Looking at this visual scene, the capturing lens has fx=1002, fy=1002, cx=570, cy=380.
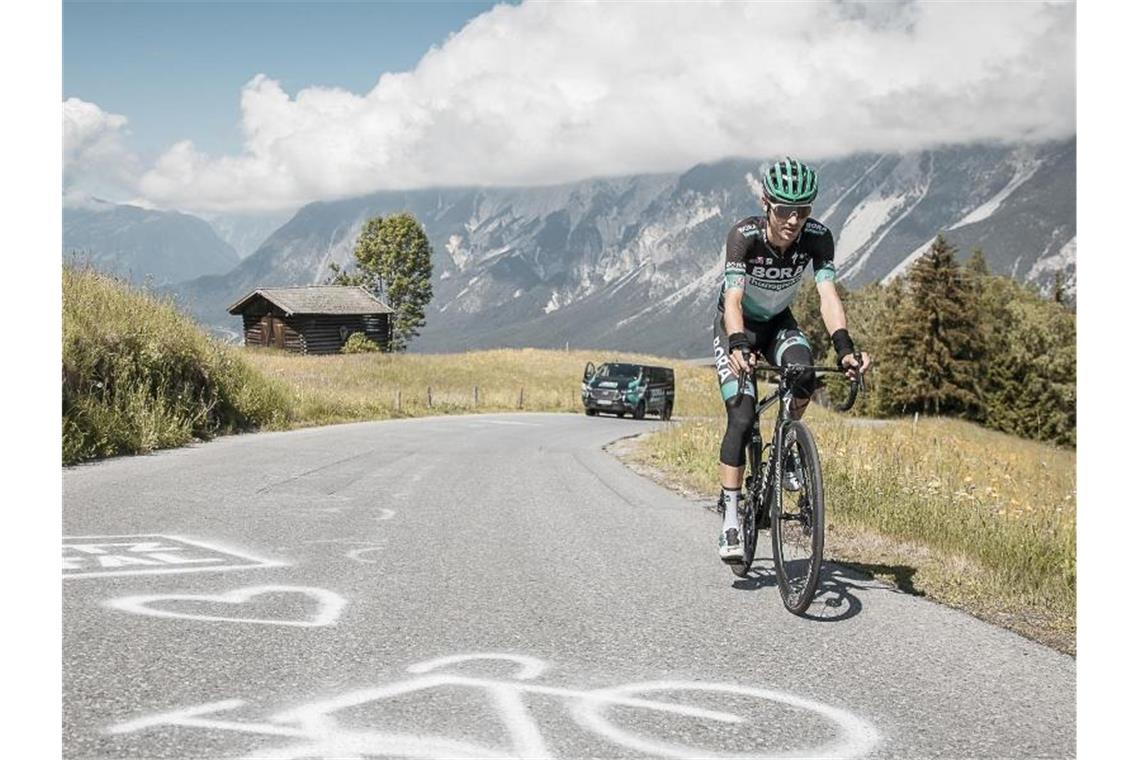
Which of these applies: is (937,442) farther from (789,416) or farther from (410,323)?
(410,323)

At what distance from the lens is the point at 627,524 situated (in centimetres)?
859

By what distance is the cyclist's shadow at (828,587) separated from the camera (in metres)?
5.35

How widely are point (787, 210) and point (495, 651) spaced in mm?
2884

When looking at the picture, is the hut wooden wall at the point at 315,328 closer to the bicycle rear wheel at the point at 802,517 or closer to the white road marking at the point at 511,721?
the bicycle rear wheel at the point at 802,517

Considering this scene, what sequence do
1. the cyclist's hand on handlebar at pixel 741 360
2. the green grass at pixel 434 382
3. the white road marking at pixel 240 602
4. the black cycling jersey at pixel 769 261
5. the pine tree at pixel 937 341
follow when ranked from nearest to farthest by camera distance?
the white road marking at pixel 240 602 < the cyclist's hand on handlebar at pixel 741 360 < the black cycling jersey at pixel 769 261 < the green grass at pixel 434 382 < the pine tree at pixel 937 341

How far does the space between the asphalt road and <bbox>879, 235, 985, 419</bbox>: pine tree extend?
67252 mm

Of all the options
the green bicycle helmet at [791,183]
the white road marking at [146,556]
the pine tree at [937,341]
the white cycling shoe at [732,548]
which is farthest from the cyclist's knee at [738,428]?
the pine tree at [937,341]

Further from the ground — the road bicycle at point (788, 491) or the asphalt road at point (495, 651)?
the road bicycle at point (788, 491)

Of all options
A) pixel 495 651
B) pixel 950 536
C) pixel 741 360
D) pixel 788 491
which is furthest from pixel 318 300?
pixel 495 651

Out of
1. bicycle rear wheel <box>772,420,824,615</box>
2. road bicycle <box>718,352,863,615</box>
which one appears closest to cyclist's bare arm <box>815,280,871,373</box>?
road bicycle <box>718,352,863,615</box>

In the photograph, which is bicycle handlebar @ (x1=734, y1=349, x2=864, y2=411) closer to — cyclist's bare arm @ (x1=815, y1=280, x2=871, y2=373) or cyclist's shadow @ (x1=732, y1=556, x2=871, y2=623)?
cyclist's bare arm @ (x1=815, y1=280, x2=871, y2=373)

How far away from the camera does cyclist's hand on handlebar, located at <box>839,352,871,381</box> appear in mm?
5438

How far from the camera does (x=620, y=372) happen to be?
1476 inches

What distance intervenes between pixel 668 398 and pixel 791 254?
3249 cm
